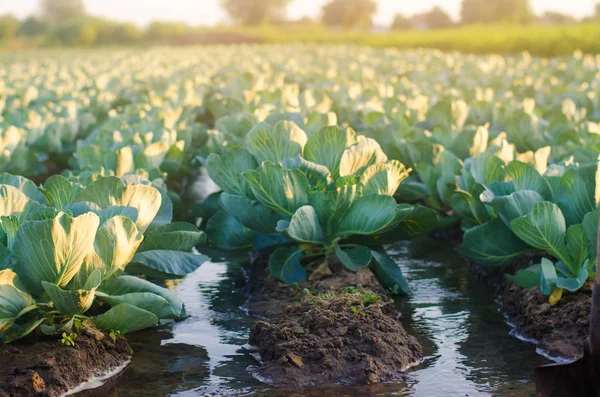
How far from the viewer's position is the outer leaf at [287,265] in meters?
3.99

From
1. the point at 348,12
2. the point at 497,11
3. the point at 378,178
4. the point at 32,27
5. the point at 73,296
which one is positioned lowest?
the point at 73,296

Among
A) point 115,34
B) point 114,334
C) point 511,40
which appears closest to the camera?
point 114,334

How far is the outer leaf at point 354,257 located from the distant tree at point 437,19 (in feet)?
283

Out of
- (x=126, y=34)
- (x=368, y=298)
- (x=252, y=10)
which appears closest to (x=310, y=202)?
(x=368, y=298)

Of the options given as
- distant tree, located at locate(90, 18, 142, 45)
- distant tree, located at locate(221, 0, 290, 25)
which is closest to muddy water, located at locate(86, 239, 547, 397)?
distant tree, located at locate(90, 18, 142, 45)

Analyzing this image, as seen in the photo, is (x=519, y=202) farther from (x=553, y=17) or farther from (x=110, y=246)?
(x=553, y=17)

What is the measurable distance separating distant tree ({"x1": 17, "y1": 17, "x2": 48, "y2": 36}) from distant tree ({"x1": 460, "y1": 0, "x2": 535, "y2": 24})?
41774mm

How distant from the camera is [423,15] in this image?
9019cm

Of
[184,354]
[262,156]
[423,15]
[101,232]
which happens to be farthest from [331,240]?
[423,15]

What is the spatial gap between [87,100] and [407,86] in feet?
13.4

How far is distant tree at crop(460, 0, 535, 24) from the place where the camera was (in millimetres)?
82562

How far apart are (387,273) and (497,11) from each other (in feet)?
272

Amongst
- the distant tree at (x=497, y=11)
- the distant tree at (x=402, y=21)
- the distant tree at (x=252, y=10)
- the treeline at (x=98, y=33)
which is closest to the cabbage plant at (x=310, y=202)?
the treeline at (x=98, y=33)

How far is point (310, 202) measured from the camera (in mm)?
3932
